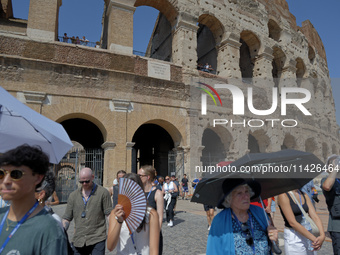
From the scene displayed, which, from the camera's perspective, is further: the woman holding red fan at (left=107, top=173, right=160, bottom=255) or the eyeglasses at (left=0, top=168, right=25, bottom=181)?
the woman holding red fan at (left=107, top=173, right=160, bottom=255)

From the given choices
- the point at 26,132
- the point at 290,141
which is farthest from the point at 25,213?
the point at 290,141

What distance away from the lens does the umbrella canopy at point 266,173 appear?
2.09 metres

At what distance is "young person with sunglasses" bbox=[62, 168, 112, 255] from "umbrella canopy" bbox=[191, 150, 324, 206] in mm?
1684

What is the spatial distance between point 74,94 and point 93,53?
209 cm

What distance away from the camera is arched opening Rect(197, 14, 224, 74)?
51.1ft

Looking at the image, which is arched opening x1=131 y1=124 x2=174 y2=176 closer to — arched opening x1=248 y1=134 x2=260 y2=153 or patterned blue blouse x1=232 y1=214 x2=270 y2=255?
arched opening x1=248 y1=134 x2=260 y2=153

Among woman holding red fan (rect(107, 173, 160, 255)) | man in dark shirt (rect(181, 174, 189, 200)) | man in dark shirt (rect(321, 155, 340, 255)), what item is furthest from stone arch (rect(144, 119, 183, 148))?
woman holding red fan (rect(107, 173, 160, 255))

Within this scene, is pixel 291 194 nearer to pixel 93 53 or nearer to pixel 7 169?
pixel 7 169

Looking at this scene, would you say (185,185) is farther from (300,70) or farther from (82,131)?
(300,70)

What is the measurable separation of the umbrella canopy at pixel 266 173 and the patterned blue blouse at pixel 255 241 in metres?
0.27

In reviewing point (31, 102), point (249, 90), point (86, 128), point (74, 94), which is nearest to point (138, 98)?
point (74, 94)

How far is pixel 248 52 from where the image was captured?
64.3 feet

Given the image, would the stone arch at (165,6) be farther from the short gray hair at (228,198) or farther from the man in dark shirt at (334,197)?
the short gray hair at (228,198)

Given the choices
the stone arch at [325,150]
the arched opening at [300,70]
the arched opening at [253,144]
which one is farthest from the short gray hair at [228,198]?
the stone arch at [325,150]
